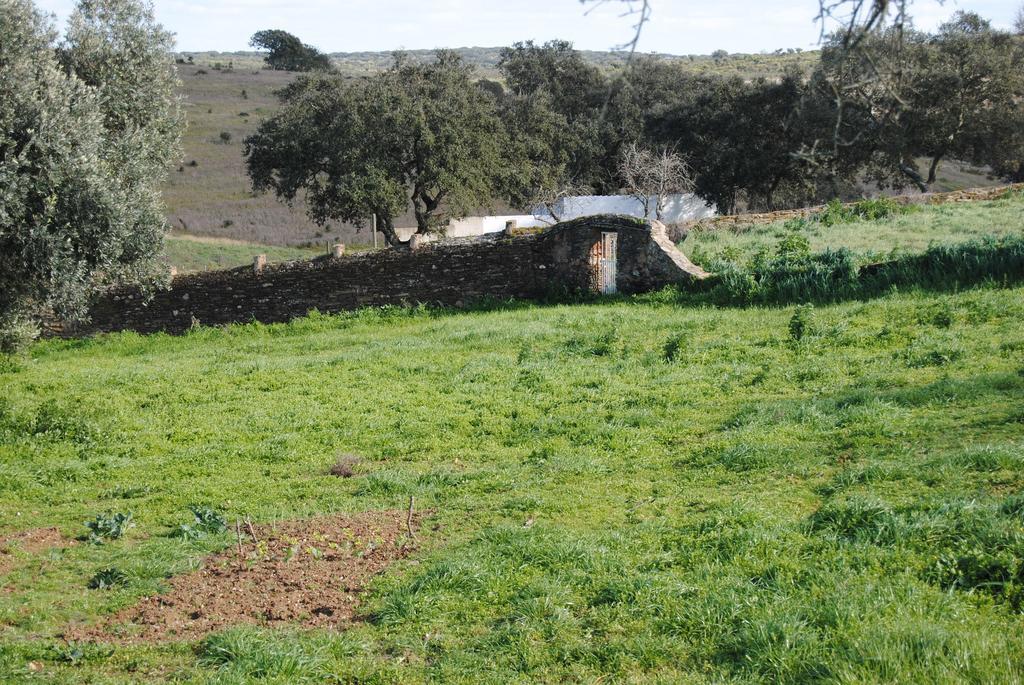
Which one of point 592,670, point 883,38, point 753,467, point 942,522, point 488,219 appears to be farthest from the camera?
point 488,219

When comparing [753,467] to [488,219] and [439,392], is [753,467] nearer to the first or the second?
[439,392]

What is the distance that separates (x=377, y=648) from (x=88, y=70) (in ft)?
44.2

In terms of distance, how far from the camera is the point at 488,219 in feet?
131

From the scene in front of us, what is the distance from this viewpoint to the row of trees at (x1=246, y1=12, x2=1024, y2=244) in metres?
30.1

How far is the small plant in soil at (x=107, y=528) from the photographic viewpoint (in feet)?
25.3

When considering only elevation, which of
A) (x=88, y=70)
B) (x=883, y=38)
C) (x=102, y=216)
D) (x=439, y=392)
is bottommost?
(x=439, y=392)

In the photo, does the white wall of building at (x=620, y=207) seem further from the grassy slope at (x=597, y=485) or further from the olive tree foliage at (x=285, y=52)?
the olive tree foliage at (x=285, y=52)

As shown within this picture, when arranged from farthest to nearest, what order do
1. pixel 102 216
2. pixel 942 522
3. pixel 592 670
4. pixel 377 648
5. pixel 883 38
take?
pixel 102 216
pixel 942 522
pixel 377 648
pixel 592 670
pixel 883 38

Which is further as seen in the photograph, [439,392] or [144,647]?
[439,392]

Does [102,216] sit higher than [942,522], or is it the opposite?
[102,216]

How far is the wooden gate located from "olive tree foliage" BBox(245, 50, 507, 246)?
11.9 metres

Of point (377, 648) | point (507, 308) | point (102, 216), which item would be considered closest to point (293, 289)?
point (507, 308)

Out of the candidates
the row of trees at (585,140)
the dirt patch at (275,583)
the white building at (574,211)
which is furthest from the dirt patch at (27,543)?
the white building at (574,211)

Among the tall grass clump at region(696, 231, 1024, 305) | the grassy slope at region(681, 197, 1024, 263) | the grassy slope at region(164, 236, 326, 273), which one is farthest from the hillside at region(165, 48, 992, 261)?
the tall grass clump at region(696, 231, 1024, 305)
